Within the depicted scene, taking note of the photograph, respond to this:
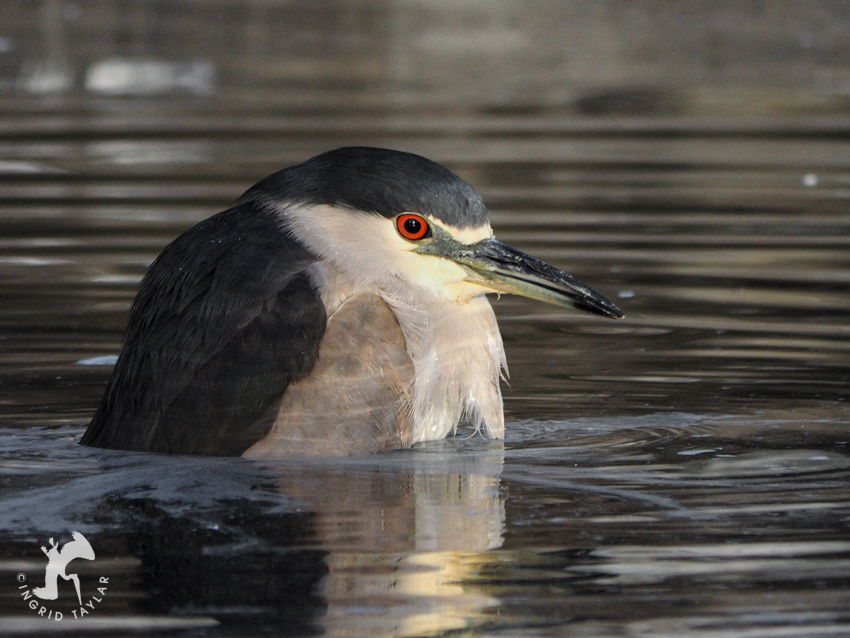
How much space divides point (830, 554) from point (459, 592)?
39.5 inches

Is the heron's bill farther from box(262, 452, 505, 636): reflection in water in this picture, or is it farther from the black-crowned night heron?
box(262, 452, 505, 636): reflection in water

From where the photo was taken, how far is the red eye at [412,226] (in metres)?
5.34

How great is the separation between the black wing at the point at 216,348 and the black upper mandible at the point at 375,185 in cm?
29

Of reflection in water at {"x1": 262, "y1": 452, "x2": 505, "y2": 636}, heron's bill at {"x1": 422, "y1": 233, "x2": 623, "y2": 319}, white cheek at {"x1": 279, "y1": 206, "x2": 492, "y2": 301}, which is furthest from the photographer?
heron's bill at {"x1": 422, "y1": 233, "x2": 623, "y2": 319}

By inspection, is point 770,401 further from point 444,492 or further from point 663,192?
point 663,192

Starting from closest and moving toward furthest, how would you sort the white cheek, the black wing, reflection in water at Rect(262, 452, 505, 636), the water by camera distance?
reflection in water at Rect(262, 452, 505, 636) < the water < the black wing < the white cheek

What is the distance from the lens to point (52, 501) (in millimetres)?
4688

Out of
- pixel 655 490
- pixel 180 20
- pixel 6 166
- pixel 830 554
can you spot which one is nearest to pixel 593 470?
pixel 655 490

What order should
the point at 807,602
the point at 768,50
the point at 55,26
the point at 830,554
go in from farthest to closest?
the point at 55,26 → the point at 768,50 → the point at 830,554 → the point at 807,602

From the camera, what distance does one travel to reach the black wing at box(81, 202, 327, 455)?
4883 mm

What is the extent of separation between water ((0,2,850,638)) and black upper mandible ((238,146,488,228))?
799 millimetres

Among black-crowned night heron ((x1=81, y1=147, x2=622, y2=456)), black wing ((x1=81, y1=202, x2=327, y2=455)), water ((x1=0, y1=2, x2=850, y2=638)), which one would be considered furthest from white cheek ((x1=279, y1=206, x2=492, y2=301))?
water ((x1=0, y1=2, x2=850, y2=638))

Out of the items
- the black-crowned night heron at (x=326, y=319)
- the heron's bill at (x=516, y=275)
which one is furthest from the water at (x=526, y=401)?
the heron's bill at (x=516, y=275)

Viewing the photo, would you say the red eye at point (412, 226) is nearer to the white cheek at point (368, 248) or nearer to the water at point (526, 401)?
the white cheek at point (368, 248)
